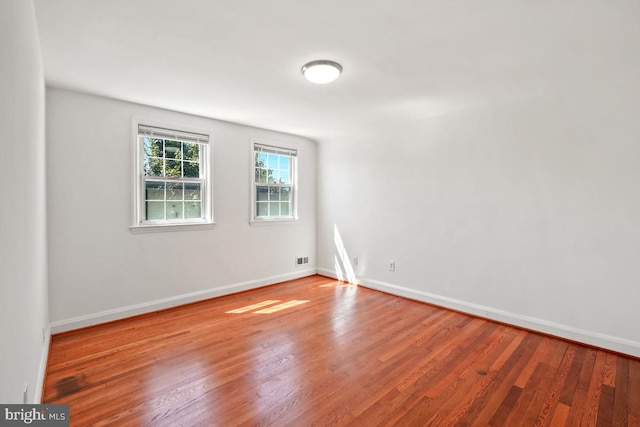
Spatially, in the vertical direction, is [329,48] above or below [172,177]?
above

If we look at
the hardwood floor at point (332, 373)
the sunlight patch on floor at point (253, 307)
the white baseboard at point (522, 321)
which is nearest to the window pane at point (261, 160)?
the sunlight patch on floor at point (253, 307)

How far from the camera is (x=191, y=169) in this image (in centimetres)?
385

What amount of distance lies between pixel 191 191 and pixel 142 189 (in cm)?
A: 56

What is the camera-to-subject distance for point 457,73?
251cm

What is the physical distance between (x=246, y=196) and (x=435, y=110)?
268 cm

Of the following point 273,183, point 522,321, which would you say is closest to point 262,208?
point 273,183

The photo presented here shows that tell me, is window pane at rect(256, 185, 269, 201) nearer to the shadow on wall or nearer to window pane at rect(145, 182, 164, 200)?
the shadow on wall

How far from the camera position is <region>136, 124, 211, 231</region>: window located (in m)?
3.48

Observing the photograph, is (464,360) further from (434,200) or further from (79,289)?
(79,289)

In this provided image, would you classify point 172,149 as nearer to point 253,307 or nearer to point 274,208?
point 274,208

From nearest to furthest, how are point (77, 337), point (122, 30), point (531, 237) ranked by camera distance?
point (122, 30) → point (77, 337) → point (531, 237)

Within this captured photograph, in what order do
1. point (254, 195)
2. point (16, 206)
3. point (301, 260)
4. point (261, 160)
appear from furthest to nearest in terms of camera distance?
point (301, 260) → point (261, 160) → point (254, 195) → point (16, 206)

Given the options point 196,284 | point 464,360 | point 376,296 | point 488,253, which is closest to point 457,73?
point 488,253

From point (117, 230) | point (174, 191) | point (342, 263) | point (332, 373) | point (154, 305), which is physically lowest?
point (332, 373)
